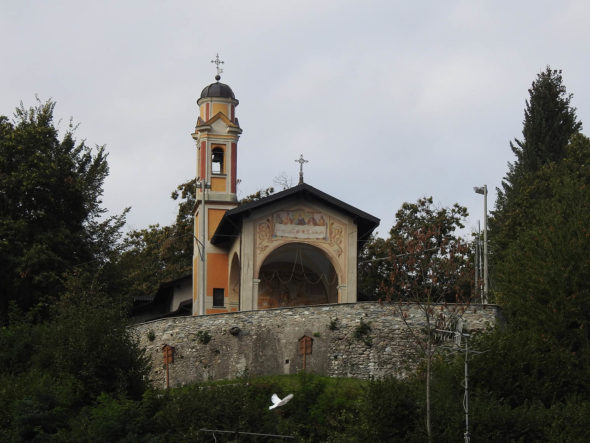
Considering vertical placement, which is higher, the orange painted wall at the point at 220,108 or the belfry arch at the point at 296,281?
the orange painted wall at the point at 220,108

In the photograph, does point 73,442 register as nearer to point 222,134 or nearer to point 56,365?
point 56,365

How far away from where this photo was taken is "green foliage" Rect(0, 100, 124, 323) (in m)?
44.2

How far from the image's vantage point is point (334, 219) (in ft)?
148

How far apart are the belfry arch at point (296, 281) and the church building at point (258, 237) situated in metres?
0.04

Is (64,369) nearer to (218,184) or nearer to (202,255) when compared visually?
(202,255)

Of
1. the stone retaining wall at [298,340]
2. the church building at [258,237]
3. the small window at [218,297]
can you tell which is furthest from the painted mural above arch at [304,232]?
the stone retaining wall at [298,340]

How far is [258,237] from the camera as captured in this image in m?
44.3

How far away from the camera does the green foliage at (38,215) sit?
44.2m

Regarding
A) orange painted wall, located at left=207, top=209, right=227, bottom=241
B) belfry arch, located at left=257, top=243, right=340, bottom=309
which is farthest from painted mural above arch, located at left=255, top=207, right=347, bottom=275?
orange painted wall, located at left=207, top=209, right=227, bottom=241

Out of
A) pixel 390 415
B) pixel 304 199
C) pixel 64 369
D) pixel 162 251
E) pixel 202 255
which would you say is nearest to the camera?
pixel 390 415

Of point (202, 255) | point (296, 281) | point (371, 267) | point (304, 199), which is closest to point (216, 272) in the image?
point (202, 255)

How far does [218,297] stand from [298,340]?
37.1 ft

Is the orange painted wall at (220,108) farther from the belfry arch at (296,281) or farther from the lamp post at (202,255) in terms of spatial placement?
the belfry arch at (296,281)

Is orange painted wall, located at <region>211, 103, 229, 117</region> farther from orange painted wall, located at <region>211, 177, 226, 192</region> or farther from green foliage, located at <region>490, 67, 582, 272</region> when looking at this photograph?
green foliage, located at <region>490, 67, 582, 272</region>
